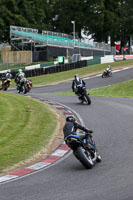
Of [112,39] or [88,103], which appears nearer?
[88,103]

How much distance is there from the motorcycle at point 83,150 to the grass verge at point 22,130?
1.56 m

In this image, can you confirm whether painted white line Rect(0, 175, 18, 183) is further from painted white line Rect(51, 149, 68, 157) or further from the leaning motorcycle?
the leaning motorcycle

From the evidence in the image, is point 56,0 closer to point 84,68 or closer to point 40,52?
point 40,52

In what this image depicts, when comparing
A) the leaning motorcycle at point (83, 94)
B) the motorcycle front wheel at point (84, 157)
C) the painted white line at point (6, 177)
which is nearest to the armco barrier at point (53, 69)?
the leaning motorcycle at point (83, 94)

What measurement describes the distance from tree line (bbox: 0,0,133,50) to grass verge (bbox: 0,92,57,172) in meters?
58.7

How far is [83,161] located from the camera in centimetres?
942

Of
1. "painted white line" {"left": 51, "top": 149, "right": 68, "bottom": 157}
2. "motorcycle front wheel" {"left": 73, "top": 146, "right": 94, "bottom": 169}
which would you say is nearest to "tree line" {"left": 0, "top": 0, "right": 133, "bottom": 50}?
"painted white line" {"left": 51, "top": 149, "right": 68, "bottom": 157}

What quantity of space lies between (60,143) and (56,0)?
8002 cm

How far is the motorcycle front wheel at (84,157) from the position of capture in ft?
30.9

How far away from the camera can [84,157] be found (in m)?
9.49

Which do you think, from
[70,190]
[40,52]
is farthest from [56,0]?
[70,190]

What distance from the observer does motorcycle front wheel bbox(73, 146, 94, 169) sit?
9.41 metres

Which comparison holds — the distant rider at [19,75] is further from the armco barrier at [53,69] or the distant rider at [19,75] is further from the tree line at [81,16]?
the tree line at [81,16]

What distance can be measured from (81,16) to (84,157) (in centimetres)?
7627
